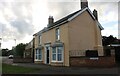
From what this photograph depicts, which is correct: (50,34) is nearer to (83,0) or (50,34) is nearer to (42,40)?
(42,40)

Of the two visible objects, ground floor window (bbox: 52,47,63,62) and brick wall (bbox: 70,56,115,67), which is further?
ground floor window (bbox: 52,47,63,62)

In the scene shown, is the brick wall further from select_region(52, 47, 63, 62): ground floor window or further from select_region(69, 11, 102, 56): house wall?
select_region(52, 47, 63, 62): ground floor window

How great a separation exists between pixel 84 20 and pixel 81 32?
1.80 m

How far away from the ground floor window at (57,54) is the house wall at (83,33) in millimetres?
1878

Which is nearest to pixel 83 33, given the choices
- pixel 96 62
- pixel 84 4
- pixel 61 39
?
pixel 61 39

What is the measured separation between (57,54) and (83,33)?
14.7ft

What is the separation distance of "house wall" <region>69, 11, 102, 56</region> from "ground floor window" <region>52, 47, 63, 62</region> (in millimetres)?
1878

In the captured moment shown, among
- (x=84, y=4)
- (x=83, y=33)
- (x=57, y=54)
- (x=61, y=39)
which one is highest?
(x=84, y=4)

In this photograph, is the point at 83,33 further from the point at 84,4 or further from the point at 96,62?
the point at 96,62

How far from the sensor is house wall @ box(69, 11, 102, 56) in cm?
2536

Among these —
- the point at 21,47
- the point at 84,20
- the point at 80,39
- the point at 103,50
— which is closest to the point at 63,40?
the point at 80,39

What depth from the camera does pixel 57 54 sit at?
2645cm

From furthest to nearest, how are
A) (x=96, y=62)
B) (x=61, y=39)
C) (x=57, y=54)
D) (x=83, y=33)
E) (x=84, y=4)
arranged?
1. (x=84, y=4)
2. (x=61, y=39)
3. (x=57, y=54)
4. (x=83, y=33)
5. (x=96, y=62)

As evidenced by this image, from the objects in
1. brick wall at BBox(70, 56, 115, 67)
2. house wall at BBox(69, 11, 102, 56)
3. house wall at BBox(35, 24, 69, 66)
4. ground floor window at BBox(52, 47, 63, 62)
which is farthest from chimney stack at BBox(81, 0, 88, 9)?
brick wall at BBox(70, 56, 115, 67)
